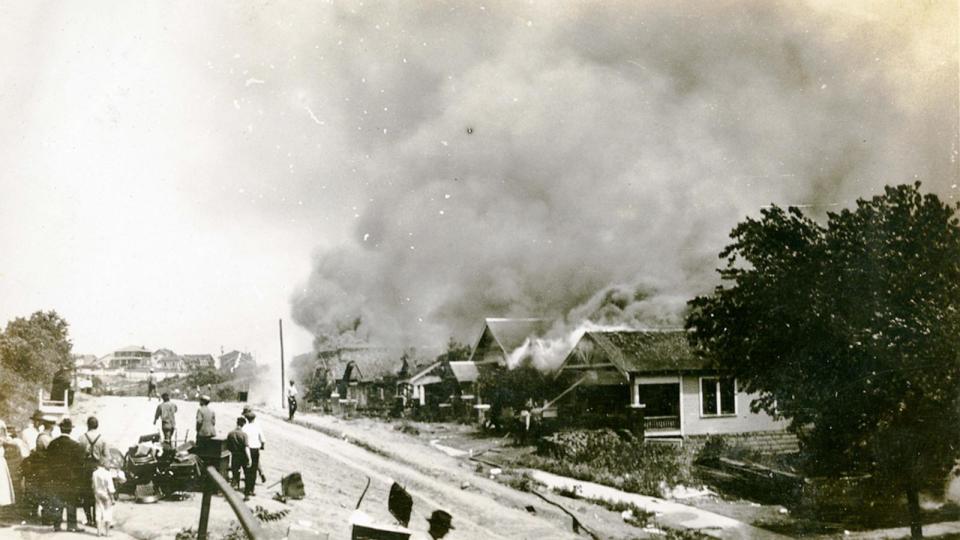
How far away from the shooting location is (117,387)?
634cm

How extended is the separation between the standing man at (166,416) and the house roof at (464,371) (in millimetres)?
3085

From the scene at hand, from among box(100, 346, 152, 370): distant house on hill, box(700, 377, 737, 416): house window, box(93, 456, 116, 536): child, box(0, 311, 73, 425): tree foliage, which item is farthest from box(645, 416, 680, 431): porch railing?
box(0, 311, 73, 425): tree foliage

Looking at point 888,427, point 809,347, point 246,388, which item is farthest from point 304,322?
point 888,427

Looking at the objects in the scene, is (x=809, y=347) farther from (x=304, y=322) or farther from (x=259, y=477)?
(x=259, y=477)

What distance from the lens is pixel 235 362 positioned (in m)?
6.81

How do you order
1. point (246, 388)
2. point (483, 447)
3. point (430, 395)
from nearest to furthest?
point (246, 388), point (483, 447), point (430, 395)

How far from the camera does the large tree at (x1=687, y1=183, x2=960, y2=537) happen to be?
623 centimetres

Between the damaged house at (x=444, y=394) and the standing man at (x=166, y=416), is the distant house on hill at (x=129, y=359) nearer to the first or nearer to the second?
the standing man at (x=166, y=416)

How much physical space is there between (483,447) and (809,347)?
3.83 meters

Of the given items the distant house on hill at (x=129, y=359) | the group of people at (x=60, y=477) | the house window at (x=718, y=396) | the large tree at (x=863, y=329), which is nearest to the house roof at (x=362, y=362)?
the distant house on hill at (x=129, y=359)

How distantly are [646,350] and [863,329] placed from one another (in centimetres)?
274

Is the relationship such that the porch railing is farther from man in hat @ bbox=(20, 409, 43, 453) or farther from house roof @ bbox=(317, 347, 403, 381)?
man in hat @ bbox=(20, 409, 43, 453)

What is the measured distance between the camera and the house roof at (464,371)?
817 centimetres

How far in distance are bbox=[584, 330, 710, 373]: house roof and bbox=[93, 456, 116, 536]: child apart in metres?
5.32
